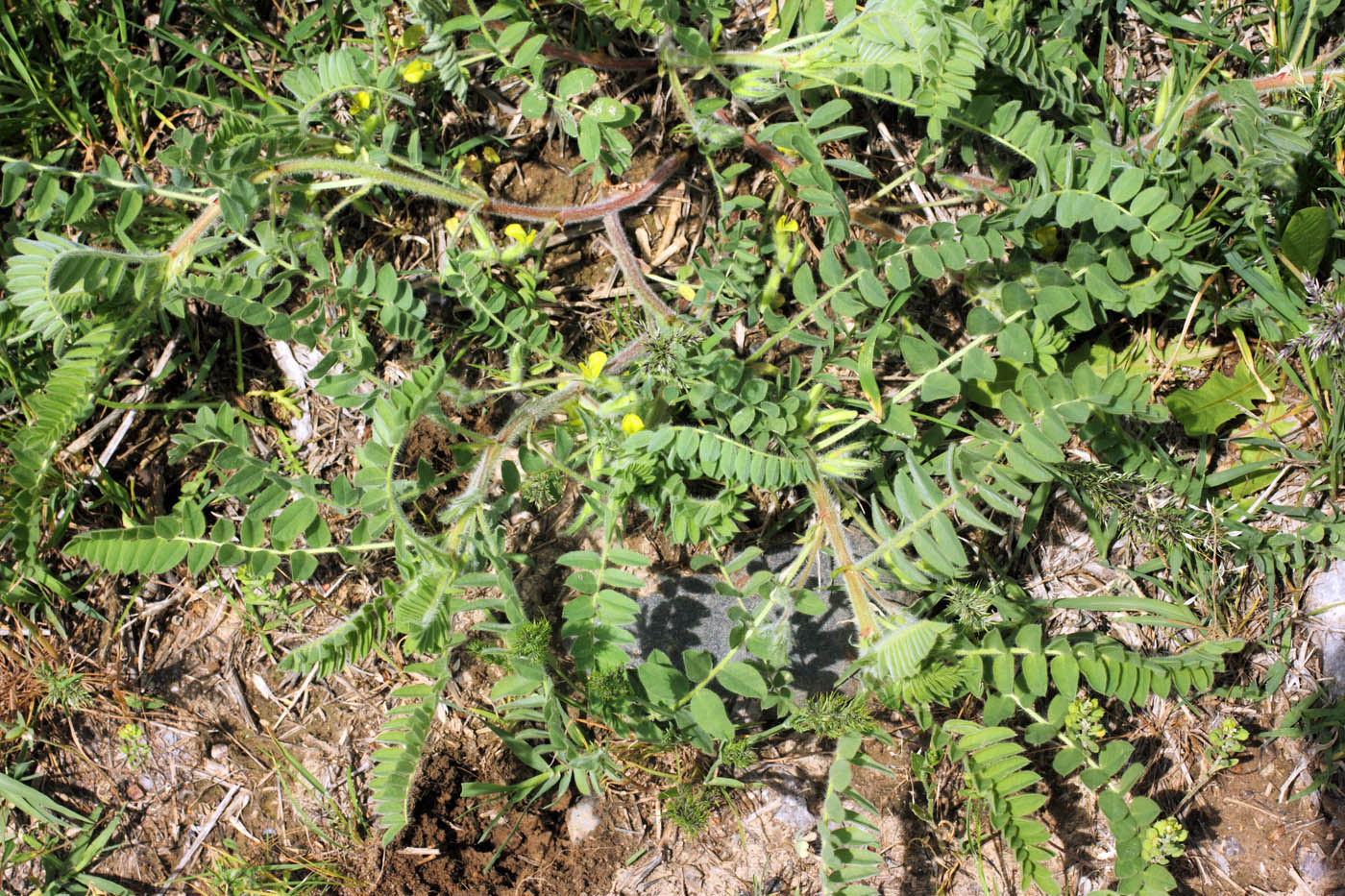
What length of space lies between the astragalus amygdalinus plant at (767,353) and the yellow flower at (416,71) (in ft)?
0.04

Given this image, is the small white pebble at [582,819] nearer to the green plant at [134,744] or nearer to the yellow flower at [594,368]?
the yellow flower at [594,368]

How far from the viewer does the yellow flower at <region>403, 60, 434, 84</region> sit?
9.15 feet

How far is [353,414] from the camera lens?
129 inches

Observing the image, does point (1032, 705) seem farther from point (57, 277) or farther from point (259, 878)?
point (57, 277)

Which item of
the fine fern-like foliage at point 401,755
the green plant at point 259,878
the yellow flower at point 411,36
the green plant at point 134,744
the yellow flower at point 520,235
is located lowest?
the green plant at point 259,878

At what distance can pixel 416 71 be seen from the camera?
2.79 m

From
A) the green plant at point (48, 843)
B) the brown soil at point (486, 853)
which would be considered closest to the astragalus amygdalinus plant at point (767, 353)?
the brown soil at point (486, 853)

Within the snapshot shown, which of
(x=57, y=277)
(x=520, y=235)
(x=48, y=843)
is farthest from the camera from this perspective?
(x=48, y=843)

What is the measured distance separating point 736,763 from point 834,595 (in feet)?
1.99

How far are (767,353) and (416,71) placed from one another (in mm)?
1337

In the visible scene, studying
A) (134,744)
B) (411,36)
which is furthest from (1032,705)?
(134,744)

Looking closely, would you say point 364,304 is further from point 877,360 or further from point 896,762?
point 896,762

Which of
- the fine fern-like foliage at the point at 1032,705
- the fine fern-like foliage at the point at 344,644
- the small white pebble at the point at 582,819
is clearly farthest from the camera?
the small white pebble at the point at 582,819

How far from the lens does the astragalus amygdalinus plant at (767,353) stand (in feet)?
7.85
